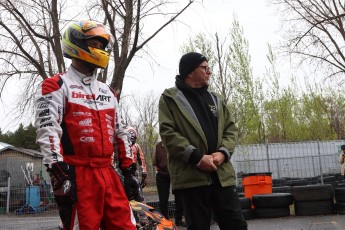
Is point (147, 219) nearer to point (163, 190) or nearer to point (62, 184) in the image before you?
point (62, 184)

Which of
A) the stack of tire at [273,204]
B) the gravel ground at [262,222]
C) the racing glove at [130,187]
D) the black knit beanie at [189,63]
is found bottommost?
the gravel ground at [262,222]

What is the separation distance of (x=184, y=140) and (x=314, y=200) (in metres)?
7.15

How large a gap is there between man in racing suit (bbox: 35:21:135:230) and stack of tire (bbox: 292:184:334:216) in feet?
23.7

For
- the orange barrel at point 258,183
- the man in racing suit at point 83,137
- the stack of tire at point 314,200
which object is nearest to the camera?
the man in racing suit at point 83,137

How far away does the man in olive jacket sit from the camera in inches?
160

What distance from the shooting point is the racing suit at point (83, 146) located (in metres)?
3.44

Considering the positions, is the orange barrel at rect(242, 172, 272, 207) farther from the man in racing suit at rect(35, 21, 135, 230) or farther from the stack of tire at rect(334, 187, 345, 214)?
the man in racing suit at rect(35, 21, 135, 230)

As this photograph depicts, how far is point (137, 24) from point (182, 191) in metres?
7.97

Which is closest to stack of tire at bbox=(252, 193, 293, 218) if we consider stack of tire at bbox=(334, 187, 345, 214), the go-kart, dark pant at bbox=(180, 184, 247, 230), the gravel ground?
the gravel ground

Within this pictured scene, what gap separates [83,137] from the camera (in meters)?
3.59

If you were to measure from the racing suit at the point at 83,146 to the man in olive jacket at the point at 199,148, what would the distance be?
25.6 inches

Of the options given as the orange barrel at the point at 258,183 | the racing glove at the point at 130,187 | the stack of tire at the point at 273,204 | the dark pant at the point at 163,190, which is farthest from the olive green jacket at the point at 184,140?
the orange barrel at the point at 258,183

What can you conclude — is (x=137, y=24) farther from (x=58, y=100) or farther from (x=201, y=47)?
(x=201, y=47)

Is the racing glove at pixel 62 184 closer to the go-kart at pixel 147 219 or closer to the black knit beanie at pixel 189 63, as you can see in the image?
the black knit beanie at pixel 189 63
